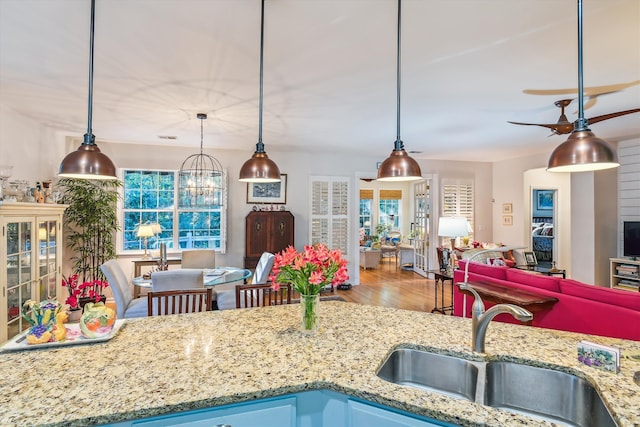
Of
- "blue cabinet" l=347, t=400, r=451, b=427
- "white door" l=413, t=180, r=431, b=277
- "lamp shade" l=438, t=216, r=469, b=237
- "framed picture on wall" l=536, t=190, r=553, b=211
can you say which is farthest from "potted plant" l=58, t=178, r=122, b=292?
"framed picture on wall" l=536, t=190, r=553, b=211

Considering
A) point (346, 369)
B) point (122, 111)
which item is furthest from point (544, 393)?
point (122, 111)

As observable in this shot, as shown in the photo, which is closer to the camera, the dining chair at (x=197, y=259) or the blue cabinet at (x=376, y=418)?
the blue cabinet at (x=376, y=418)

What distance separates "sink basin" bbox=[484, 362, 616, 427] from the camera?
1.26 meters

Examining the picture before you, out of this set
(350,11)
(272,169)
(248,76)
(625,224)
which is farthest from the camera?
(625,224)

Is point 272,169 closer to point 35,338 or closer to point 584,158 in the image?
point 35,338

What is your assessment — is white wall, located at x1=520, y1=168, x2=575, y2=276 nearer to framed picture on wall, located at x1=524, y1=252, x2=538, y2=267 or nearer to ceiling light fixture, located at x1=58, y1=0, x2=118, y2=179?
framed picture on wall, located at x1=524, y1=252, x2=538, y2=267

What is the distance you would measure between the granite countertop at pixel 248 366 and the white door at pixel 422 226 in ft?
18.1

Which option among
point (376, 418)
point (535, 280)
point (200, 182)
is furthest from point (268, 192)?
point (376, 418)

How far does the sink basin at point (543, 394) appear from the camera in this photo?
4.13ft

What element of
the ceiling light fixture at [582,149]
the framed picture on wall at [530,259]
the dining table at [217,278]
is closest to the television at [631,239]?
the framed picture on wall at [530,259]

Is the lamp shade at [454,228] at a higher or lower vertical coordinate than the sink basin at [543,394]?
higher

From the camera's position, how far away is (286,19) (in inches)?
78.8

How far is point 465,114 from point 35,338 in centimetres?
412

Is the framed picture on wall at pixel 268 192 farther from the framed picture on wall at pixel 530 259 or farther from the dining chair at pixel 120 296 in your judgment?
the framed picture on wall at pixel 530 259
